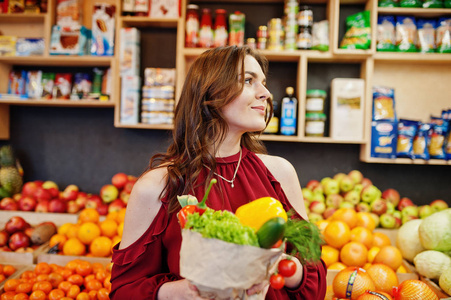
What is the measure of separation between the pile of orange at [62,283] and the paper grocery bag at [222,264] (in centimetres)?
115

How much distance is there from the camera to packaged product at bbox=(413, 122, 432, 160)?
262 centimetres

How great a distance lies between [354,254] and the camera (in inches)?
77.2

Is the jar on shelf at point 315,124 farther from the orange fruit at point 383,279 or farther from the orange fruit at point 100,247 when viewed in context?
the orange fruit at point 100,247

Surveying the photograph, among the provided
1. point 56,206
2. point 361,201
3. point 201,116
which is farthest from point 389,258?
point 56,206

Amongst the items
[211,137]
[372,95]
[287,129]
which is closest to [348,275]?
[211,137]

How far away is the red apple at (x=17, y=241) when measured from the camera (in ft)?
7.60

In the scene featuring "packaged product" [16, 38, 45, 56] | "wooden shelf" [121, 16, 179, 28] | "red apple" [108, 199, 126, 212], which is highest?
"wooden shelf" [121, 16, 179, 28]

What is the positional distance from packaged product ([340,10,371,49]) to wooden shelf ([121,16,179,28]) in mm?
1171

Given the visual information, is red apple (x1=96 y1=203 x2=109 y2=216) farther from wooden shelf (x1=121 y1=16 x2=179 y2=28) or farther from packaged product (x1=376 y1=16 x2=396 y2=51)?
packaged product (x1=376 y1=16 x2=396 y2=51)

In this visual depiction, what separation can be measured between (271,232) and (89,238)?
174 centimetres

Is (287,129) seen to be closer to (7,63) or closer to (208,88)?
(208,88)

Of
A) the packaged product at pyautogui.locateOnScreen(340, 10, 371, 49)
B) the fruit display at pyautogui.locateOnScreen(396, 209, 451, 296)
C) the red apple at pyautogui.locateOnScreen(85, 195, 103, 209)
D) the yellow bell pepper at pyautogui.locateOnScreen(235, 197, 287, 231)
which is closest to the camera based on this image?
the yellow bell pepper at pyautogui.locateOnScreen(235, 197, 287, 231)

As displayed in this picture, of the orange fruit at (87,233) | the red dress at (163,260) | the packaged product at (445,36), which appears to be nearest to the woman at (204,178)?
the red dress at (163,260)

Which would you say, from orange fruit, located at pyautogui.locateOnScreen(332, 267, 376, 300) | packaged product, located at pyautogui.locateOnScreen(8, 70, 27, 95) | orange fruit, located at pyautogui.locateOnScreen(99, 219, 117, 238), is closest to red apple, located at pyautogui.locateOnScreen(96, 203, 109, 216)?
orange fruit, located at pyautogui.locateOnScreen(99, 219, 117, 238)
